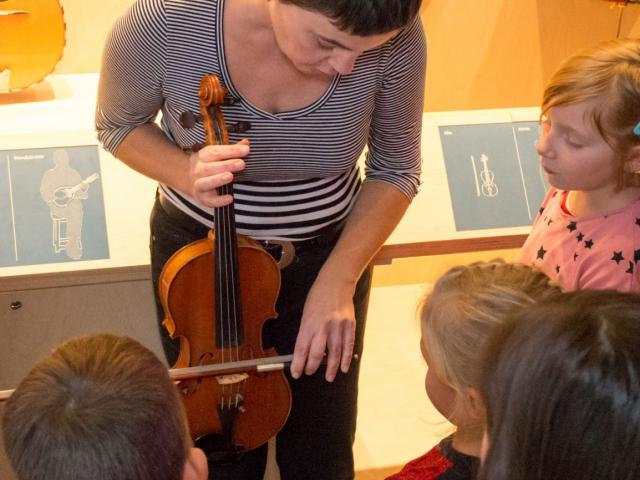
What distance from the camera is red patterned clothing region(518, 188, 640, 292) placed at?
63.0 inches

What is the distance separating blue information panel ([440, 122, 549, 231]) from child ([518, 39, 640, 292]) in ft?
1.90

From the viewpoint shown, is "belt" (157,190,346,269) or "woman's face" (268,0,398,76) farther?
"belt" (157,190,346,269)

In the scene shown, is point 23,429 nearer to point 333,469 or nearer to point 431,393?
point 431,393

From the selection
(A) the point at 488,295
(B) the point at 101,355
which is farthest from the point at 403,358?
(B) the point at 101,355

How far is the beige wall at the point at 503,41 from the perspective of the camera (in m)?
3.13

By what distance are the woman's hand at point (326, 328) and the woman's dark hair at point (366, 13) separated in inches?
18.2

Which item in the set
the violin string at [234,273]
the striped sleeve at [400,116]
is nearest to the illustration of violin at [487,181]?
the striped sleeve at [400,116]

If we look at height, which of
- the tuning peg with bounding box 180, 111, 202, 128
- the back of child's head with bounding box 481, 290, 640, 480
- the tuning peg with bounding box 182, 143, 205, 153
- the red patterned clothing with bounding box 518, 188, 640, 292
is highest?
the tuning peg with bounding box 180, 111, 202, 128

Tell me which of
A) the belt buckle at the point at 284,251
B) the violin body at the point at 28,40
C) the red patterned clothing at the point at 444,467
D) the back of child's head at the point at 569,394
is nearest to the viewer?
the back of child's head at the point at 569,394

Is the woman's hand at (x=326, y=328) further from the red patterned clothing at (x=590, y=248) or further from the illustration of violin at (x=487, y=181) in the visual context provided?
the illustration of violin at (x=487, y=181)

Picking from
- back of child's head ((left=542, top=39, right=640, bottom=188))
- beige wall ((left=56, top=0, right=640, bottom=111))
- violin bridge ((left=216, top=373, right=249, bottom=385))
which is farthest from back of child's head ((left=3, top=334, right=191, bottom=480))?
beige wall ((left=56, top=0, right=640, bottom=111))

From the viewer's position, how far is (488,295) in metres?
1.44

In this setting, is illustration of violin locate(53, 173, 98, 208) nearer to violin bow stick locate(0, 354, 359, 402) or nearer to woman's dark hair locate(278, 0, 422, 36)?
violin bow stick locate(0, 354, 359, 402)

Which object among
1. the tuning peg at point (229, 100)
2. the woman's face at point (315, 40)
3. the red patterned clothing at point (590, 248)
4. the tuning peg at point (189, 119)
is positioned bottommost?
the red patterned clothing at point (590, 248)
